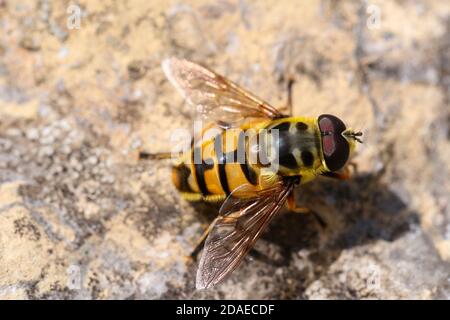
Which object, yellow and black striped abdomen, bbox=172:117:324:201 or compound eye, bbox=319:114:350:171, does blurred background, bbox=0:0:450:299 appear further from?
compound eye, bbox=319:114:350:171

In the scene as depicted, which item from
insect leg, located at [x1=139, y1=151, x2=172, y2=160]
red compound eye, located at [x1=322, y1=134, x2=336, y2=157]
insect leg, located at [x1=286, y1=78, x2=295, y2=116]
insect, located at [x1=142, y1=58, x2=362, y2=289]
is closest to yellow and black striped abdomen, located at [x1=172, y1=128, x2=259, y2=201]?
insect, located at [x1=142, y1=58, x2=362, y2=289]

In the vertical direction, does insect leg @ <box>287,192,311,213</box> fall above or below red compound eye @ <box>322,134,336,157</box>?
below

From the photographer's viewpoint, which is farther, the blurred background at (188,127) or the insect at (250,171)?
the blurred background at (188,127)

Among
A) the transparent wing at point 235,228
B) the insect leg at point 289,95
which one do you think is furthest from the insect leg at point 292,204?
the insect leg at point 289,95

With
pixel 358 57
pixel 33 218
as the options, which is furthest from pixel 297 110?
pixel 33 218

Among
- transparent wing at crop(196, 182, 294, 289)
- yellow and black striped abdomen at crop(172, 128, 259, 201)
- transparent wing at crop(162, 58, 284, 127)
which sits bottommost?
transparent wing at crop(196, 182, 294, 289)

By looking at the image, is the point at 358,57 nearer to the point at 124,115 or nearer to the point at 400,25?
the point at 400,25

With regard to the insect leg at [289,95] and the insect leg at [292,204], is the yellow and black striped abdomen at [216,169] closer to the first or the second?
the insect leg at [292,204]
